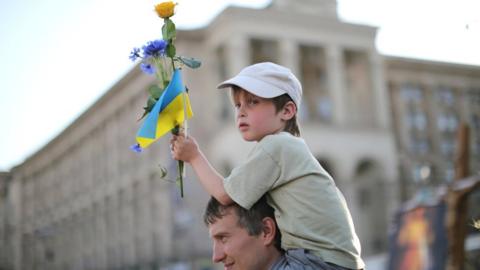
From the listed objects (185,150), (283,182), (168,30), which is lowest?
(283,182)

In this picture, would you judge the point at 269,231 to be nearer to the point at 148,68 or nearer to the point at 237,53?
the point at 148,68

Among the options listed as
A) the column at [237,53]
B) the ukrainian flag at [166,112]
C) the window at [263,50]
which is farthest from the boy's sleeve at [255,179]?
the window at [263,50]

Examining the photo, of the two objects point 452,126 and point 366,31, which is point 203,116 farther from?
point 452,126

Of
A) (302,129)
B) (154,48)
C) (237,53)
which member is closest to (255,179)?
(154,48)

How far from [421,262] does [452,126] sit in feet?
170

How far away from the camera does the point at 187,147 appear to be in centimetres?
318

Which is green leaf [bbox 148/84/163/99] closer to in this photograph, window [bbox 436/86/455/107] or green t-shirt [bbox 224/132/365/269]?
green t-shirt [bbox 224/132/365/269]

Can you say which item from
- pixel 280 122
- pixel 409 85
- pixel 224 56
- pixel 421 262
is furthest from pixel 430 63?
pixel 280 122

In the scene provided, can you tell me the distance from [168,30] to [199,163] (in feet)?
1.83

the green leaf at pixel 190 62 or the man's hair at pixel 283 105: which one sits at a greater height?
the green leaf at pixel 190 62

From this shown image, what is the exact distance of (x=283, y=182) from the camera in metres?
3.00

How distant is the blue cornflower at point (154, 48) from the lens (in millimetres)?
3178

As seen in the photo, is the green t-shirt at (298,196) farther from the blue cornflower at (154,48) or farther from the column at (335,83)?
the column at (335,83)

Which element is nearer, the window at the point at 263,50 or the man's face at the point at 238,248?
the man's face at the point at 238,248
